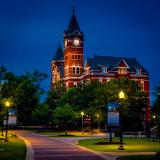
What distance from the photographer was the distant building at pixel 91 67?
113 metres

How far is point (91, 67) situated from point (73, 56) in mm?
10865

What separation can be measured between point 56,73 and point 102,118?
6050 centimetres

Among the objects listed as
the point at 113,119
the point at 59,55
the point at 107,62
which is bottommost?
the point at 113,119

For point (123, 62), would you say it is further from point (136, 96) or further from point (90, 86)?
point (136, 96)

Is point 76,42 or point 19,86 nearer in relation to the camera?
point 19,86

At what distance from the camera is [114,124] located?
116ft

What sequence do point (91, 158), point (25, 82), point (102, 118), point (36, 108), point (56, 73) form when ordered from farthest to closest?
point (56, 73) < point (36, 108) < point (102, 118) < point (25, 82) < point (91, 158)

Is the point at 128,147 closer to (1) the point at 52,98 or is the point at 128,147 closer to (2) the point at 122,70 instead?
(1) the point at 52,98

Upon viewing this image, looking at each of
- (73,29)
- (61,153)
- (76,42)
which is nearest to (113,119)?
(61,153)

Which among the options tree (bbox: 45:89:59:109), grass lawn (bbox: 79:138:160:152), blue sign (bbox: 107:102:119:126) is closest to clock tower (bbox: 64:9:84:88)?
tree (bbox: 45:89:59:109)

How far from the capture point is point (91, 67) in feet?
365

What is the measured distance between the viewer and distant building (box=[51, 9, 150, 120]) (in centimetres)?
11256

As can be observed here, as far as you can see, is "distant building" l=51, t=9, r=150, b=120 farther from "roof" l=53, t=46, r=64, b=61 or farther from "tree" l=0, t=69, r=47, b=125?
"tree" l=0, t=69, r=47, b=125

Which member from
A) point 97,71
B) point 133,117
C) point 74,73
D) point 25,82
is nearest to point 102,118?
point 133,117
